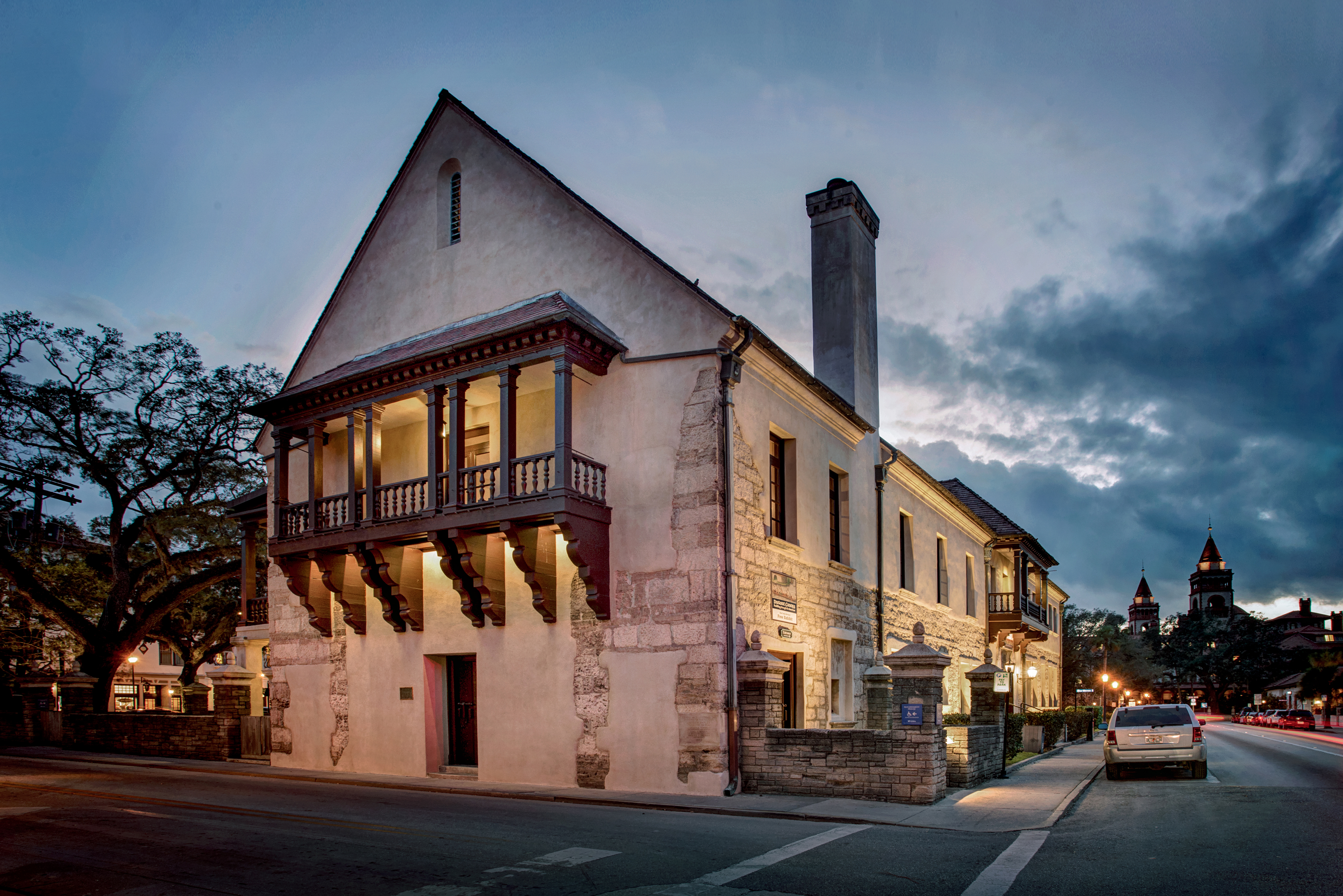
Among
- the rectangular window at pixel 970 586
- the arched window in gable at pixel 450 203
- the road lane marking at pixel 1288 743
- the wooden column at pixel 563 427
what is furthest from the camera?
the rectangular window at pixel 970 586

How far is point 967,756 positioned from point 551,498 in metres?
7.86

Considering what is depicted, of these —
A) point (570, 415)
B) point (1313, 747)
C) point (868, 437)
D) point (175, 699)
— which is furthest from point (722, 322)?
point (175, 699)

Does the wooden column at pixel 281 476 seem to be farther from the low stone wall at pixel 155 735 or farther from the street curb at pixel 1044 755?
the street curb at pixel 1044 755

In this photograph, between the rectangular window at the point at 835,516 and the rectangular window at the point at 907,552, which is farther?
the rectangular window at the point at 907,552

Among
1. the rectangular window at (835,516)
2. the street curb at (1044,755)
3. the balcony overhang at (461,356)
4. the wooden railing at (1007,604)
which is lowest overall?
the street curb at (1044,755)

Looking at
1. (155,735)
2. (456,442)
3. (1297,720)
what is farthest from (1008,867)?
(1297,720)

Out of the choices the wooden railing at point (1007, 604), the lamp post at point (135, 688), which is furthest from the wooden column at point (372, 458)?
the lamp post at point (135, 688)

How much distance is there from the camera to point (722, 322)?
49.2 ft

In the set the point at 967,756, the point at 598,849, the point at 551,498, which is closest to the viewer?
the point at 598,849

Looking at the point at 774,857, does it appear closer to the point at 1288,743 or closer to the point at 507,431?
the point at 507,431

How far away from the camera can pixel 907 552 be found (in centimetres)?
2473

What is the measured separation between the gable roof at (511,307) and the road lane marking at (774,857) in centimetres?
755

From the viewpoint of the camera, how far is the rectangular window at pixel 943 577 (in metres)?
27.3

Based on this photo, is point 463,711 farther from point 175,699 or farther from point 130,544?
point 175,699
